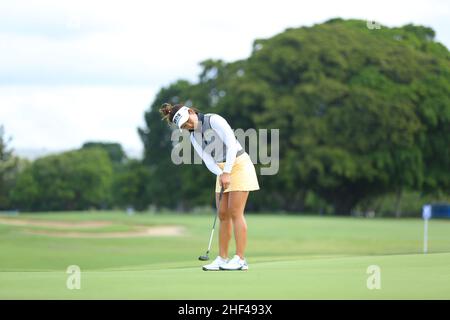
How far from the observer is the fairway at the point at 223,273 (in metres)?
8.62

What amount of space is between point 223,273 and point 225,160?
1.32m

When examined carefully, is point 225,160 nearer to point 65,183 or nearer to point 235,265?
point 235,265

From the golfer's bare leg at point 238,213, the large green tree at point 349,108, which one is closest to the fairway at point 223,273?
the golfer's bare leg at point 238,213

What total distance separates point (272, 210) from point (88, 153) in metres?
51.5

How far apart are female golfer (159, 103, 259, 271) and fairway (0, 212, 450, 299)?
459mm

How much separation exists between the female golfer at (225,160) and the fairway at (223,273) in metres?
0.46

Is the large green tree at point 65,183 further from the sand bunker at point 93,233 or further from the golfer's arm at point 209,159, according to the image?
the golfer's arm at point 209,159

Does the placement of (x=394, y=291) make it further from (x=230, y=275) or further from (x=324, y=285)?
(x=230, y=275)

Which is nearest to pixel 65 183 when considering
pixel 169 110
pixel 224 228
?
pixel 224 228

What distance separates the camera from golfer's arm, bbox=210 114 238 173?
35.2ft

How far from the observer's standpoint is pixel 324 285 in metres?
9.04

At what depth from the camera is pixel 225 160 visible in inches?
432

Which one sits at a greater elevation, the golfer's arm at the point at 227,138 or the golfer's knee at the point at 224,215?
the golfer's arm at the point at 227,138
